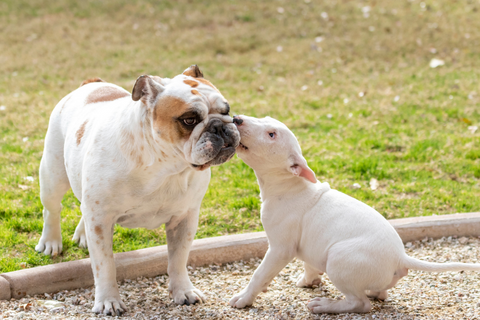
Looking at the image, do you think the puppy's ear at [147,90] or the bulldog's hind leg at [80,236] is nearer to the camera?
the puppy's ear at [147,90]

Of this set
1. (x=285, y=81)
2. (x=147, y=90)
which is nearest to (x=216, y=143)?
(x=147, y=90)

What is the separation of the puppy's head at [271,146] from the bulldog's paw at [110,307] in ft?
4.39

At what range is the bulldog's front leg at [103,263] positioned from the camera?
365cm

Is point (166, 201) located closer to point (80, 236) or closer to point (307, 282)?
point (307, 282)

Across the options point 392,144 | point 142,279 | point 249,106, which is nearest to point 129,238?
point 142,279

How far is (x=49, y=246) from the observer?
4.61 meters

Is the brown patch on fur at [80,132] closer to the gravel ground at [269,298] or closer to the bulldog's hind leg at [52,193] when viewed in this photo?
the bulldog's hind leg at [52,193]

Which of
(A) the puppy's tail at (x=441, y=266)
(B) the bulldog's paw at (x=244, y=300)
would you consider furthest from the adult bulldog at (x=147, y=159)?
(A) the puppy's tail at (x=441, y=266)

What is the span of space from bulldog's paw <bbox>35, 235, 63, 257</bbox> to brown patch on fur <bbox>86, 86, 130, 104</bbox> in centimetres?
128

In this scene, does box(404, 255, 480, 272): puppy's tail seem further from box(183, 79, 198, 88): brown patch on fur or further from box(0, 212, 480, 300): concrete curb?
box(183, 79, 198, 88): brown patch on fur

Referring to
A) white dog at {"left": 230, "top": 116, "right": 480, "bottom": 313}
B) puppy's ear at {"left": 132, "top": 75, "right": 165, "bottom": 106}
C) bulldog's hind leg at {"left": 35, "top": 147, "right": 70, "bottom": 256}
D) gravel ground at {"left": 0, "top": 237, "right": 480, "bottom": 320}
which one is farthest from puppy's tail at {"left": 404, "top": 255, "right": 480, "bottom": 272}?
bulldog's hind leg at {"left": 35, "top": 147, "right": 70, "bottom": 256}

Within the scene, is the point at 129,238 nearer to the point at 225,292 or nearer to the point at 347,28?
the point at 225,292

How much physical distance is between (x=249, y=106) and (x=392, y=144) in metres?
2.66

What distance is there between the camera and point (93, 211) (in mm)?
3623
